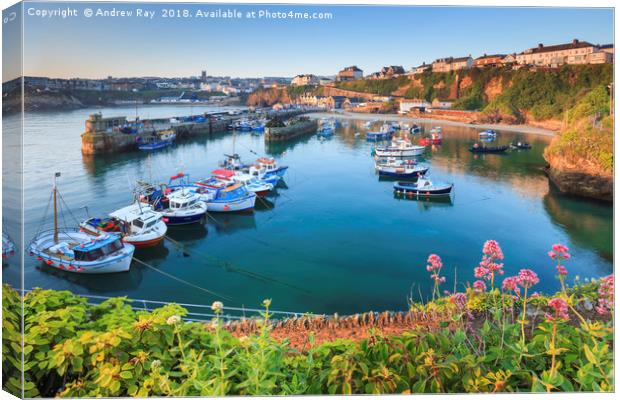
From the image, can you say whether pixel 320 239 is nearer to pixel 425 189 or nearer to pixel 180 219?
pixel 180 219

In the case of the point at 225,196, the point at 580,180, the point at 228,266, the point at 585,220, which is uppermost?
the point at 580,180

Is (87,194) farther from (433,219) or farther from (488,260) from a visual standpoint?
(488,260)

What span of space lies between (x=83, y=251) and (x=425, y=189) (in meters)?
6.90

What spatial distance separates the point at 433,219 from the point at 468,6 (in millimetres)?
4389

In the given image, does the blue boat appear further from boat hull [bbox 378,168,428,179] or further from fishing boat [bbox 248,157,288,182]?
boat hull [bbox 378,168,428,179]

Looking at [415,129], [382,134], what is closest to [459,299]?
[382,134]

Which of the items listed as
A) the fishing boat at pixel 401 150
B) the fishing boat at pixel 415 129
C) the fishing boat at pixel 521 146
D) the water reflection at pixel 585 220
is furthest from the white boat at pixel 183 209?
the fishing boat at pixel 415 129

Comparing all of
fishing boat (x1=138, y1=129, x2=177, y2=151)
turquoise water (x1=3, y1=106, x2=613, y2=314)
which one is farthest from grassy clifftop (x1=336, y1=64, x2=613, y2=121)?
fishing boat (x1=138, y1=129, x2=177, y2=151)

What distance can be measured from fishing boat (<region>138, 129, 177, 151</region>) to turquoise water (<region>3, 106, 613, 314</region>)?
623 centimetres

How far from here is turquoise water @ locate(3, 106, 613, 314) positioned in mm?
4816

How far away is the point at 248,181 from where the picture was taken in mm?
10805

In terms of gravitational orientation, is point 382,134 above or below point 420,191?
above

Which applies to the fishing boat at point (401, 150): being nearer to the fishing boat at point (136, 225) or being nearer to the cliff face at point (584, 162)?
the cliff face at point (584, 162)

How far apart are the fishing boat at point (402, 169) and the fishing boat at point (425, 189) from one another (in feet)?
4.14
